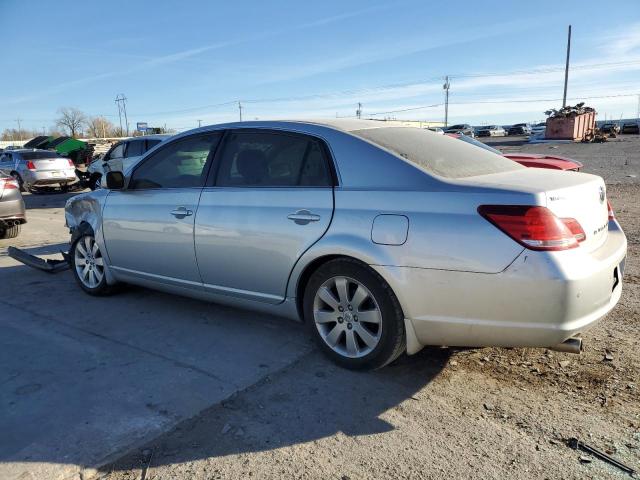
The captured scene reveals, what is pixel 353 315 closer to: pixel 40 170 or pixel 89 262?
pixel 89 262

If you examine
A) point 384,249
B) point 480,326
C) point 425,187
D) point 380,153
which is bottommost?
point 480,326

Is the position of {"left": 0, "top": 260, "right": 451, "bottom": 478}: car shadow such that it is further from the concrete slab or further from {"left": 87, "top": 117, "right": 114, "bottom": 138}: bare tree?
{"left": 87, "top": 117, "right": 114, "bottom": 138}: bare tree

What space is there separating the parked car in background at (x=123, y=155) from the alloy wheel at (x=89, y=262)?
347 inches

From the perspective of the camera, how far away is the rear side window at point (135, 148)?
46.4 ft

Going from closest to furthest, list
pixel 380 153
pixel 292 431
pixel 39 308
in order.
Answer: pixel 292 431
pixel 380 153
pixel 39 308

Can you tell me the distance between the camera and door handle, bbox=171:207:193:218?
407 cm

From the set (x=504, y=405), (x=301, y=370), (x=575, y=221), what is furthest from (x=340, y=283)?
(x=575, y=221)

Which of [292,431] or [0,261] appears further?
[0,261]

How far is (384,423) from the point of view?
2.78 m

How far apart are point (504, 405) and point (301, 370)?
1280 mm

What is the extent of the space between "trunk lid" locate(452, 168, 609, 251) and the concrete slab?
1803 millimetres

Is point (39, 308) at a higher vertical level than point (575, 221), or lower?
lower

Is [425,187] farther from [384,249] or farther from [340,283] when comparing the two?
[340,283]

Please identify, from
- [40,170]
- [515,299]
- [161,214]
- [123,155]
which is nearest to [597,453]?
[515,299]
